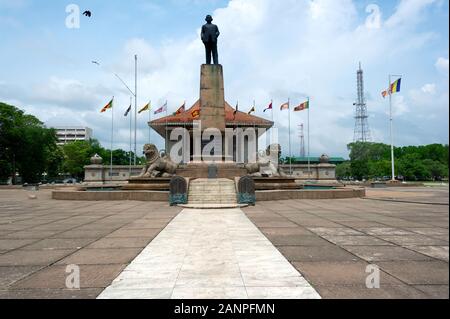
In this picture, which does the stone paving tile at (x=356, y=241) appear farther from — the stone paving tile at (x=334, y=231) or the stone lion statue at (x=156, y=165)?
the stone lion statue at (x=156, y=165)

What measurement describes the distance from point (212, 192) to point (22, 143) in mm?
45780

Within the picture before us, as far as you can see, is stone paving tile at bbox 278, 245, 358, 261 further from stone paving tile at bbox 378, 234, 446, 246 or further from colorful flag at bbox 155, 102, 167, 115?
colorful flag at bbox 155, 102, 167, 115

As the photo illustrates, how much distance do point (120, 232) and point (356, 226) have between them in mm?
5845

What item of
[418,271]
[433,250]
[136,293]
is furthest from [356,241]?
[136,293]

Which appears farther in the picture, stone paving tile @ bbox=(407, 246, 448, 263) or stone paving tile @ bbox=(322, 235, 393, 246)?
stone paving tile @ bbox=(322, 235, 393, 246)

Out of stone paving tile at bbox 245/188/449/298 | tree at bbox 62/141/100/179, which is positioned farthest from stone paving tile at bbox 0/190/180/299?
tree at bbox 62/141/100/179

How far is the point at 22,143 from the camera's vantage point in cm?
5128

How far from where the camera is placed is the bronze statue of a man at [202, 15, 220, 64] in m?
22.2

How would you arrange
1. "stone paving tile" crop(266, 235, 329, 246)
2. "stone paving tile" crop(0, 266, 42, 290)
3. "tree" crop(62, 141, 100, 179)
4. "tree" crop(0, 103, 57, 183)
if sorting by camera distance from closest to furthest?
"stone paving tile" crop(0, 266, 42, 290), "stone paving tile" crop(266, 235, 329, 246), "tree" crop(0, 103, 57, 183), "tree" crop(62, 141, 100, 179)

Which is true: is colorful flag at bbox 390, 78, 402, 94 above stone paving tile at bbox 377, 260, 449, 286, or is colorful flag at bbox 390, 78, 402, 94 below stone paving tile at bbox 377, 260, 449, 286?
above

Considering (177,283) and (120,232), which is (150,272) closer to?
(177,283)

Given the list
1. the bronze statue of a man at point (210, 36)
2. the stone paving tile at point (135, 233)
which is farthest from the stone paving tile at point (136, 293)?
the bronze statue of a man at point (210, 36)

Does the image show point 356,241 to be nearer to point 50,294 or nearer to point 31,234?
point 50,294

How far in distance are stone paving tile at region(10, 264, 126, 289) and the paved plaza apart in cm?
1
